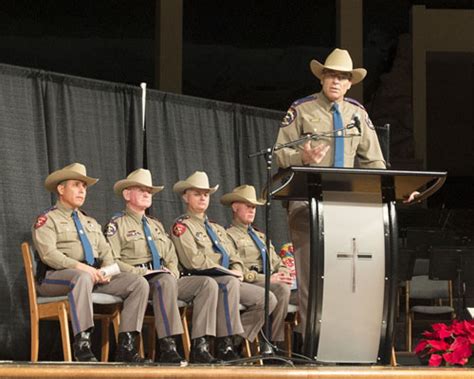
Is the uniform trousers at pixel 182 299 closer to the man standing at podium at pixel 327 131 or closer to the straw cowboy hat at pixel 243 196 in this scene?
the straw cowboy hat at pixel 243 196

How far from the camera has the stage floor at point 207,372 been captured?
2.78 metres

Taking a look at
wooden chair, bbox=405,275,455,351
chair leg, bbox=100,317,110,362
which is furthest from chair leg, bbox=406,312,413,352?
chair leg, bbox=100,317,110,362

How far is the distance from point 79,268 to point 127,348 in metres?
0.47

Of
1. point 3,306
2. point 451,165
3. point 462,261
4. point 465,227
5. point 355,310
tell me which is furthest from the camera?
point 451,165

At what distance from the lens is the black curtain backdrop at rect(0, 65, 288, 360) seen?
6043 mm

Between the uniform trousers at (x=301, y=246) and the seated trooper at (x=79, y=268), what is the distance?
1.16 m

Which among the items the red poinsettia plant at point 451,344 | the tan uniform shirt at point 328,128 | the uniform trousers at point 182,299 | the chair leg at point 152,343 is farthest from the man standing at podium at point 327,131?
the chair leg at point 152,343

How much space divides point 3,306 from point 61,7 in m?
5.96

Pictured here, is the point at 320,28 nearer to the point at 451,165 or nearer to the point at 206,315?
the point at 451,165

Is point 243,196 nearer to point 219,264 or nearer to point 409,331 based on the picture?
point 219,264

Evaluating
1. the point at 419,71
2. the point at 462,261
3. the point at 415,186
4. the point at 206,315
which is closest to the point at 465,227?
the point at 462,261

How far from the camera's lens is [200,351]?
5.73 metres

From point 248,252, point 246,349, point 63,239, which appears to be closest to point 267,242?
point 63,239

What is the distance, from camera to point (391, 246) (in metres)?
4.27
